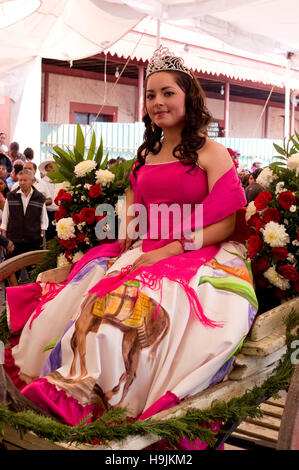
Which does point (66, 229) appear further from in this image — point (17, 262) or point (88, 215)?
point (17, 262)

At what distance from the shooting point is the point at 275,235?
8.77 ft

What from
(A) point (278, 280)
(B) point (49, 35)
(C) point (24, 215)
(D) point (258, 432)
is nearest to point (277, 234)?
(A) point (278, 280)

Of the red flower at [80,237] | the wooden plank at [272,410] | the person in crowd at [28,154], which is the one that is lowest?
the wooden plank at [272,410]

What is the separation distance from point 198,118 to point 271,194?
0.51 m

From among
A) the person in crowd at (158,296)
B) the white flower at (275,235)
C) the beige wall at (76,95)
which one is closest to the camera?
the person in crowd at (158,296)

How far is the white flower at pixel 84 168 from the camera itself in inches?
133

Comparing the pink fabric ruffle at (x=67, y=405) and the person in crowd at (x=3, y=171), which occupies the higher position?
the person in crowd at (x=3, y=171)

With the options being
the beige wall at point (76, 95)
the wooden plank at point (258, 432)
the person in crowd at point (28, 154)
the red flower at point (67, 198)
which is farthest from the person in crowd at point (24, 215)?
the beige wall at point (76, 95)

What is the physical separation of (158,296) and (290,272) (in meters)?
0.76

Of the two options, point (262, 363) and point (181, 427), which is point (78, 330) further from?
point (262, 363)

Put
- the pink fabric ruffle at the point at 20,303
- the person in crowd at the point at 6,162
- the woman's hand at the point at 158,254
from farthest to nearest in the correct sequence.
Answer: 1. the person in crowd at the point at 6,162
2. the pink fabric ruffle at the point at 20,303
3. the woman's hand at the point at 158,254

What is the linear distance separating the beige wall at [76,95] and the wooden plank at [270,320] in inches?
427

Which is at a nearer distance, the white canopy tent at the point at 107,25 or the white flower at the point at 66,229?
the white flower at the point at 66,229

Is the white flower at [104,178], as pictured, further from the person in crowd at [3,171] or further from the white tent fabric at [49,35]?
the person in crowd at [3,171]
